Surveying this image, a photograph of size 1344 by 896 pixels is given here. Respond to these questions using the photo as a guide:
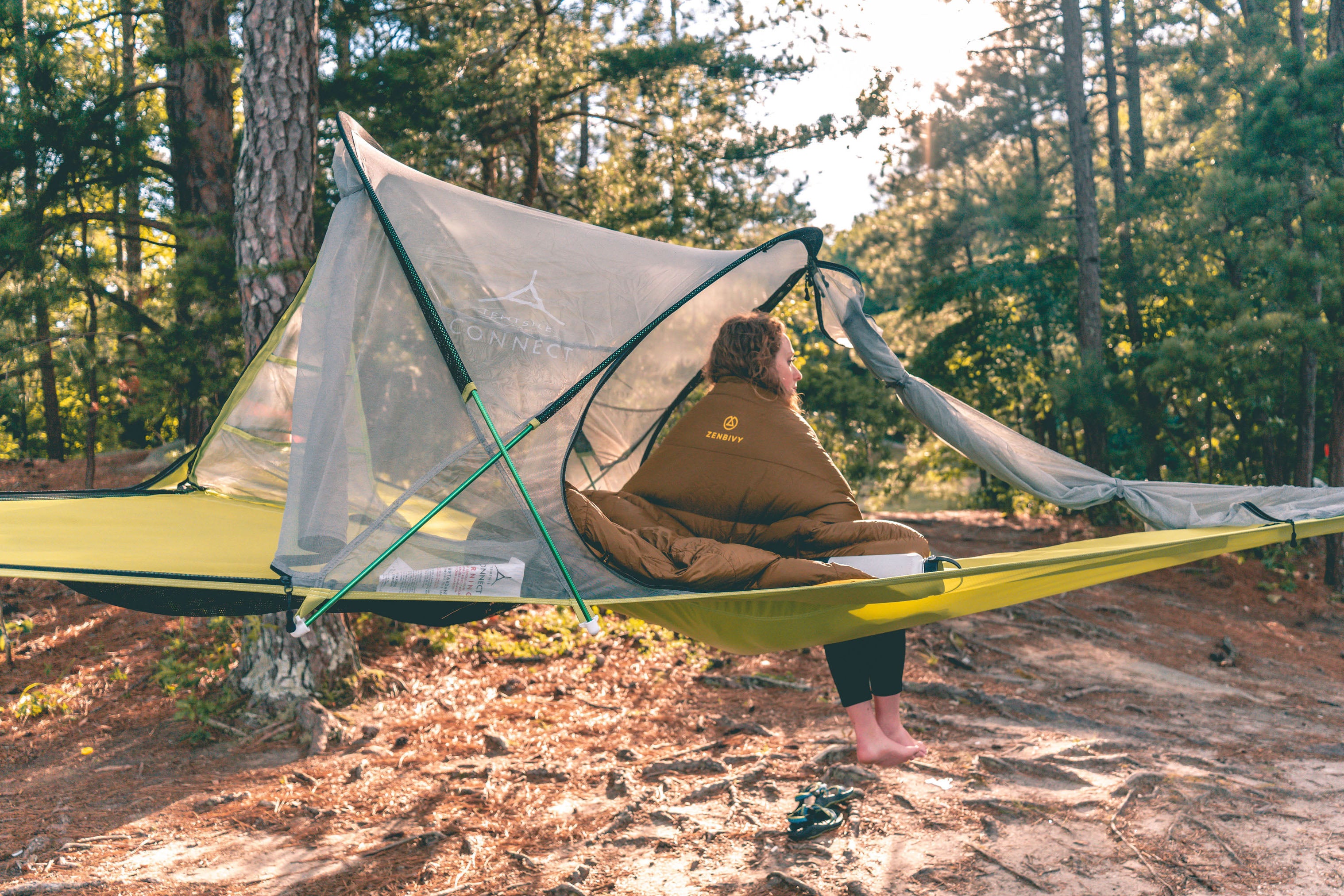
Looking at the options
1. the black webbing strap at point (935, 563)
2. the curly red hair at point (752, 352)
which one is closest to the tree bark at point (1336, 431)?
the curly red hair at point (752, 352)

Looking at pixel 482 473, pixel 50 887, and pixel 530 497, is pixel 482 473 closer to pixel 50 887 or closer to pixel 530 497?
pixel 530 497

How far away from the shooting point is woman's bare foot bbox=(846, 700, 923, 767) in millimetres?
2389

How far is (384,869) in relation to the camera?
2994 mm

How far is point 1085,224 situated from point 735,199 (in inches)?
199

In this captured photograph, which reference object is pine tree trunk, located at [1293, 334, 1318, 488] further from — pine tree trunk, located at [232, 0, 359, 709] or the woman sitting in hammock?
pine tree trunk, located at [232, 0, 359, 709]

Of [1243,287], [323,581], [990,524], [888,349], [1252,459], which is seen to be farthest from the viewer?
[990,524]

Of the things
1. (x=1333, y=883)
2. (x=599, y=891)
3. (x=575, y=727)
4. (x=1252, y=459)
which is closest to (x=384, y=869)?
(x=599, y=891)

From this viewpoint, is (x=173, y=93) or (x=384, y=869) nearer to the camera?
(x=384, y=869)

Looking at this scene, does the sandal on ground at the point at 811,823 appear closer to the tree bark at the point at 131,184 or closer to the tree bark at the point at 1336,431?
the tree bark at the point at 131,184

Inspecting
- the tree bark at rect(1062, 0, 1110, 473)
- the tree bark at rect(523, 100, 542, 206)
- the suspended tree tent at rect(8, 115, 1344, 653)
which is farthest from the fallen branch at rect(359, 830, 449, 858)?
the tree bark at rect(1062, 0, 1110, 473)

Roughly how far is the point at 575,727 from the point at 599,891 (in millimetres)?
1511

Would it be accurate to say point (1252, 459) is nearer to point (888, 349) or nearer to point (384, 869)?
point (888, 349)

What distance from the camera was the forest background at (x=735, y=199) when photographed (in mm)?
4410

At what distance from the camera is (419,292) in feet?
8.14
